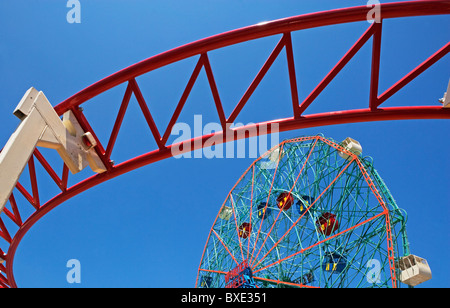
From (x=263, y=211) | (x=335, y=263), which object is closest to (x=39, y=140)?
(x=335, y=263)

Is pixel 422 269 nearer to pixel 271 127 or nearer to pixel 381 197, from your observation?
pixel 381 197

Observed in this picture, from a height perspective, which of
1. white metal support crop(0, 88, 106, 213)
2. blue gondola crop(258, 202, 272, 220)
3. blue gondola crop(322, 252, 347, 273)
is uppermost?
blue gondola crop(258, 202, 272, 220)

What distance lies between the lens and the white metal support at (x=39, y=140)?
3100 millimetres

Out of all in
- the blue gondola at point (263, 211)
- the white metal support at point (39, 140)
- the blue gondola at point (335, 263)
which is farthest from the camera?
the blue gondola at point (263, 211)

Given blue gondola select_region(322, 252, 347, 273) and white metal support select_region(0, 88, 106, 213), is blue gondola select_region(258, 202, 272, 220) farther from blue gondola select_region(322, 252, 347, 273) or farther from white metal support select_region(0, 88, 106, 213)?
white metal support select_region(0, 88, 106, 213)

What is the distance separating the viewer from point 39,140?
142 inches

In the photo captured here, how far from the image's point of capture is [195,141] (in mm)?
4824

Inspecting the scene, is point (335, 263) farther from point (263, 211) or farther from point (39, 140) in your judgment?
point (39, 140)

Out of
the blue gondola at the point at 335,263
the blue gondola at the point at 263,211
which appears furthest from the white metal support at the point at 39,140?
the blue gondola at the point at 263,211

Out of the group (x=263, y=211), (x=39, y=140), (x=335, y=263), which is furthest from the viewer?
(x=263, y=211)

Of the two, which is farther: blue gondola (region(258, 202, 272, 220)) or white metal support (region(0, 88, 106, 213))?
blue gondola (region(258, 202, 272, 220))

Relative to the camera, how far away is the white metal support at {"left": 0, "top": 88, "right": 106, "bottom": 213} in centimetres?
310

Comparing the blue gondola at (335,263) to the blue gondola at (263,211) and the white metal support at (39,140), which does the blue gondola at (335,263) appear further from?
the white metal support at (39,140)

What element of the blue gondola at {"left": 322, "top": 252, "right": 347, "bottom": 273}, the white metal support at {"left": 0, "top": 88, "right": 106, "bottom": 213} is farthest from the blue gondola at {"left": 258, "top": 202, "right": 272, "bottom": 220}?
the white metal support at {"left": 0, "top": 88, "right": 106, "bottom": 213}
